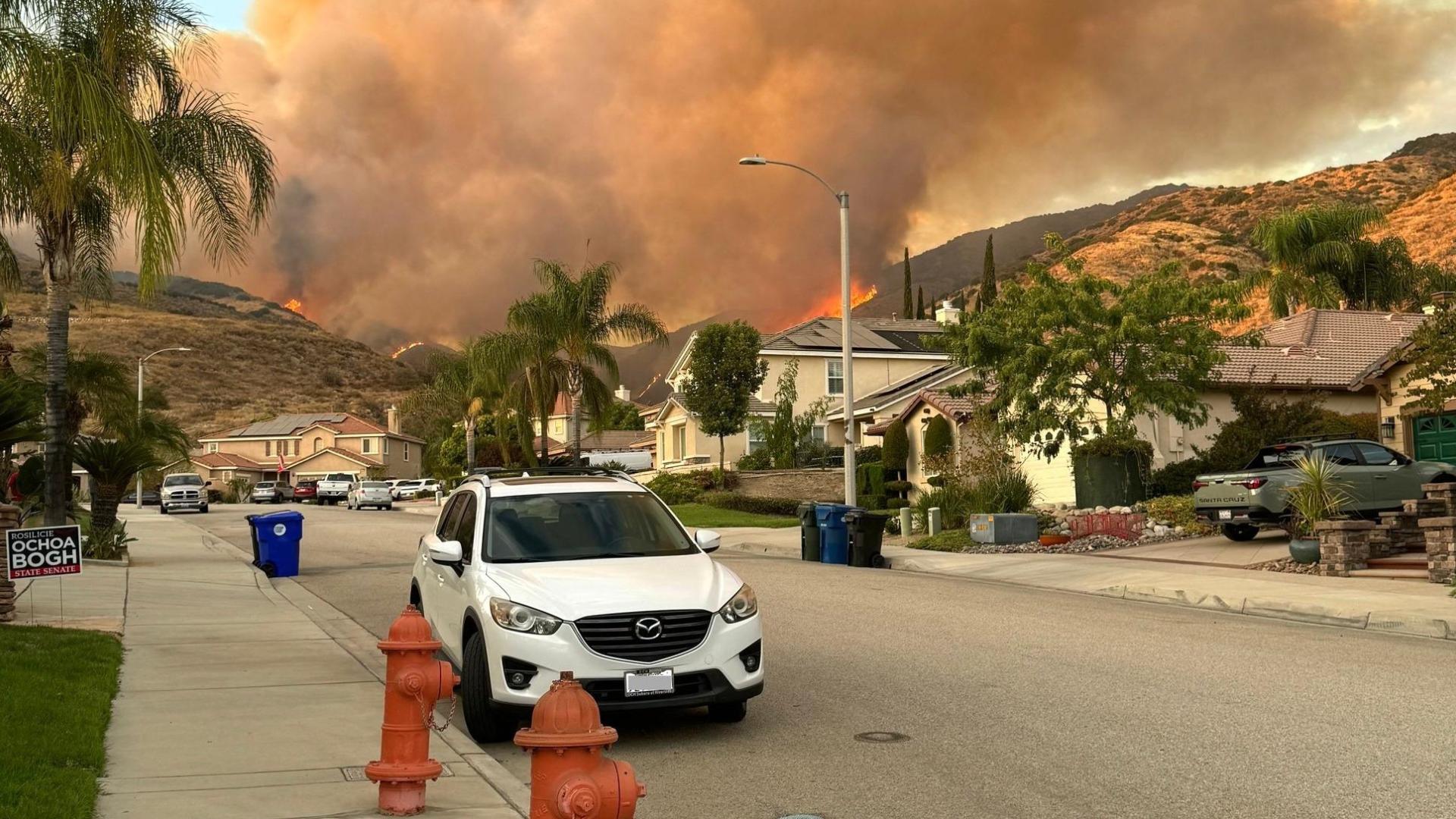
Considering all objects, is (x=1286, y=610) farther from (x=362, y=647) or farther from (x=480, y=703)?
(x=480, y=703)

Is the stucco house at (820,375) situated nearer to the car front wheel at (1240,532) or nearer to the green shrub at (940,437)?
the green shrub at (940,437)

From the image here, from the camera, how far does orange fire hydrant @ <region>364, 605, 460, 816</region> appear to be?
20.5 feet

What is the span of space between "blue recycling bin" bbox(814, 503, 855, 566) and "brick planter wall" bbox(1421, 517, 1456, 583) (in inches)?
390

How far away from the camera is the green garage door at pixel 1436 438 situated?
97.2 ft

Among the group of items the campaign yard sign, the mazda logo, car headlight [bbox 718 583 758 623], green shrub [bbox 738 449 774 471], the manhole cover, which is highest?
green shrub [bbox 738 449 774 471]

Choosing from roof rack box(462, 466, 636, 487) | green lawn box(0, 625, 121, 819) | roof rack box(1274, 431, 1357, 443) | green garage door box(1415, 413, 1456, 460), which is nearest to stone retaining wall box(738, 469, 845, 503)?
roof rack box(1274, 431, 1357, 443)

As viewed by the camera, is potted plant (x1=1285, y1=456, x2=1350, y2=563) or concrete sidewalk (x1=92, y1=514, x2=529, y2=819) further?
potted plant (x1=1285, y1=456, x2=1350, y2=563)

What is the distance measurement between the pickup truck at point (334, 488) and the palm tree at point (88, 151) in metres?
48.8

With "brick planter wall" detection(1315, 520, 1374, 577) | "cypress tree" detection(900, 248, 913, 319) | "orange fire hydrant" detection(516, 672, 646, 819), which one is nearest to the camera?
"orange fire hydrant" detection(516, 672, 646, 819)

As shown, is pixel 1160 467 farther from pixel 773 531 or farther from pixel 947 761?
pixel 947 761

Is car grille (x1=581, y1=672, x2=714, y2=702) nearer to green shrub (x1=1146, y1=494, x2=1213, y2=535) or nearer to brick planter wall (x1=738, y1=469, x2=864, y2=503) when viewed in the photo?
green shrub (x1=1146, y1=494, x2=1213, y2=535)

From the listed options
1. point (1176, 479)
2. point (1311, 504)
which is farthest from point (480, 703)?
point (1176, 479)

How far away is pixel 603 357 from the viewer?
50.9 m

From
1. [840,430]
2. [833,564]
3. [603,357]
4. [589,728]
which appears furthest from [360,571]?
[840,430]
